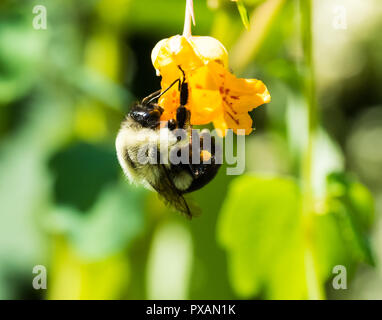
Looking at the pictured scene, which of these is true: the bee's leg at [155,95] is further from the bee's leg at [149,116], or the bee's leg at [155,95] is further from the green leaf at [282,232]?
the green leaf at [282,232]

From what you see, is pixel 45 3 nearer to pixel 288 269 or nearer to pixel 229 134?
pixel 229 134

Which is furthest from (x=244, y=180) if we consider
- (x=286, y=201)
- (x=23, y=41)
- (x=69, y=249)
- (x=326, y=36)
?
(x=326, y=36)

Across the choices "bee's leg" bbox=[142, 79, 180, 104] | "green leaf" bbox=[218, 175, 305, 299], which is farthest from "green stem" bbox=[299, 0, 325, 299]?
"bee's leg" bbox=[142, 79, 180, 104]

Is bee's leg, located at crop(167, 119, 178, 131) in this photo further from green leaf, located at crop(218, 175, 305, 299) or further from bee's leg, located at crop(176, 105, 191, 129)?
green leaf, located at crop(218, 175, 305, 299)

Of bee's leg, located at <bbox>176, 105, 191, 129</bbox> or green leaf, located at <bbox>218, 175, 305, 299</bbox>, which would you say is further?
green leaf, located at <bbox>218, 175, 305, 299</bbox>

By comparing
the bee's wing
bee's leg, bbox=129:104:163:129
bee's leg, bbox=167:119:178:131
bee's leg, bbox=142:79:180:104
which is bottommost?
the bee's wing

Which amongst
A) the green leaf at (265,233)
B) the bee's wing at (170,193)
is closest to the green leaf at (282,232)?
the green leaf at (265,233)

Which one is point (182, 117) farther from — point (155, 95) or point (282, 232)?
point (282, 232)
